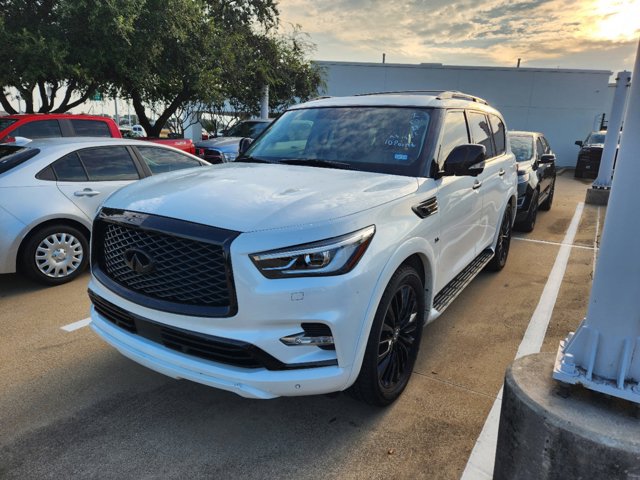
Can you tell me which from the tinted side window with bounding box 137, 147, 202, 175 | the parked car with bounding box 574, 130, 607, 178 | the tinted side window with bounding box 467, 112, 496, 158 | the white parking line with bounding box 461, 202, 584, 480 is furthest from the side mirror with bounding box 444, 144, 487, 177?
the parked car with bounding box 574, 130, 607, 178

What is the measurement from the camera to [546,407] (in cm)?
182

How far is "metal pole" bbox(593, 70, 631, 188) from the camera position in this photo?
10961mm

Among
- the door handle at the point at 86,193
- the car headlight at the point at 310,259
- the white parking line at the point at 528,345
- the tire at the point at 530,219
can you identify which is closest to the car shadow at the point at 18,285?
the door handle at the point at 86,193

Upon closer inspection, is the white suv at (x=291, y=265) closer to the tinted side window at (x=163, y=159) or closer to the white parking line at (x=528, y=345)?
the white parking line at (x=528, y=345)

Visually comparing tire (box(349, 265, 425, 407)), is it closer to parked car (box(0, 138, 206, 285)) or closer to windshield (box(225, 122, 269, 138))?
parked car (box(0, 138, 206, 285))

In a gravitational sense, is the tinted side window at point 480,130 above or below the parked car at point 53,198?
above

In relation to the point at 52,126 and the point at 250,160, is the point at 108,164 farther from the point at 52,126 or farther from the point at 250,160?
the point at 52,126

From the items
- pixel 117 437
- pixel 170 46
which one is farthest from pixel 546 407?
pixel 170 46

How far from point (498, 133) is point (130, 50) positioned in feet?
27.7

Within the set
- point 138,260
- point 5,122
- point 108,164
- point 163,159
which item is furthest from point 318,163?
point 5,122

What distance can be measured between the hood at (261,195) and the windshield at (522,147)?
6.46m

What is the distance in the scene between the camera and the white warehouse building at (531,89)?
22.0m

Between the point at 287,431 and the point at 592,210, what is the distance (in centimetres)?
1011

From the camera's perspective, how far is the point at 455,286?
3.84 m
